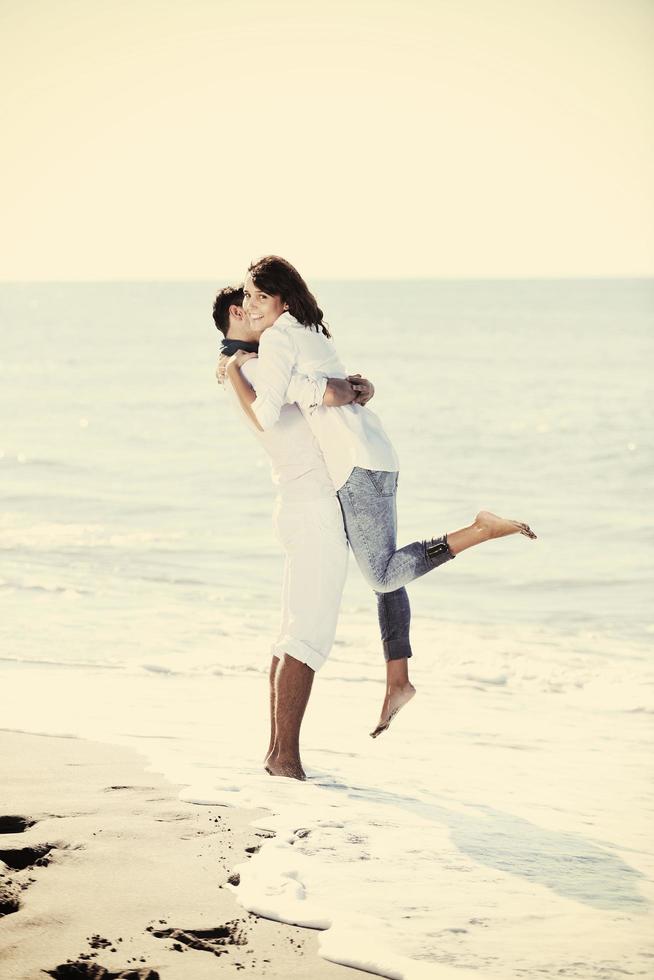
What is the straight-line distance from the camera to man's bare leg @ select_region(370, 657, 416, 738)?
4.13 metres

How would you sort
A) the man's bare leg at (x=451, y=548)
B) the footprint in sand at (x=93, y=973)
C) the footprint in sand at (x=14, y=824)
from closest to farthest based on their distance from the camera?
the footprint in sand at (x=93, y=973), the footprint in sand at (x=14, y=824), the man's bare leg at (x=451, y=548)

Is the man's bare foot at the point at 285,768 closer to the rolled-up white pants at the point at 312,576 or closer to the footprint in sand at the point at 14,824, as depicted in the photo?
the rolled-up white pants at the point at 312,576

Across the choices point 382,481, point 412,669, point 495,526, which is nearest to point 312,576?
point 382,481

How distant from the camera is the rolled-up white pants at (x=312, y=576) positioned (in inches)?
164

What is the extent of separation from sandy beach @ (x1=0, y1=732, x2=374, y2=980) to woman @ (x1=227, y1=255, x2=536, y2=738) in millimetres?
891

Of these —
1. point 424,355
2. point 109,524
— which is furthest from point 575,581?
point 424,355

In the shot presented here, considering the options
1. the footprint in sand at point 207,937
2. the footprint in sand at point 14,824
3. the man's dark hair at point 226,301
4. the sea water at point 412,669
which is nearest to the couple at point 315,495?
the man's dark hair at point 226,301

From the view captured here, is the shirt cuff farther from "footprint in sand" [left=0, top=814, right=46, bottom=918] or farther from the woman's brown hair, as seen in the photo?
"footprint in sand" [left=0, top=814, right=46, bottom=918]

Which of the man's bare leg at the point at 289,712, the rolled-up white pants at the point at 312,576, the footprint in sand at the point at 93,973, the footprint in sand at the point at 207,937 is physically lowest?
the footprint in sand at the point at 93,973

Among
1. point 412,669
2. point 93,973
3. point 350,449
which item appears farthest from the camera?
point 412,669

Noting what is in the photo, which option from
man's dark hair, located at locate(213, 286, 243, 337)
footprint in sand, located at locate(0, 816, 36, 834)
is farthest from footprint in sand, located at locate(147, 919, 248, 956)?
man's dark hair, located at locate(213, 286, 243, 337)

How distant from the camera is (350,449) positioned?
4105 millimetres

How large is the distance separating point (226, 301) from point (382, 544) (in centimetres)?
105

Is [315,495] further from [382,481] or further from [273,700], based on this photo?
[273,700]
